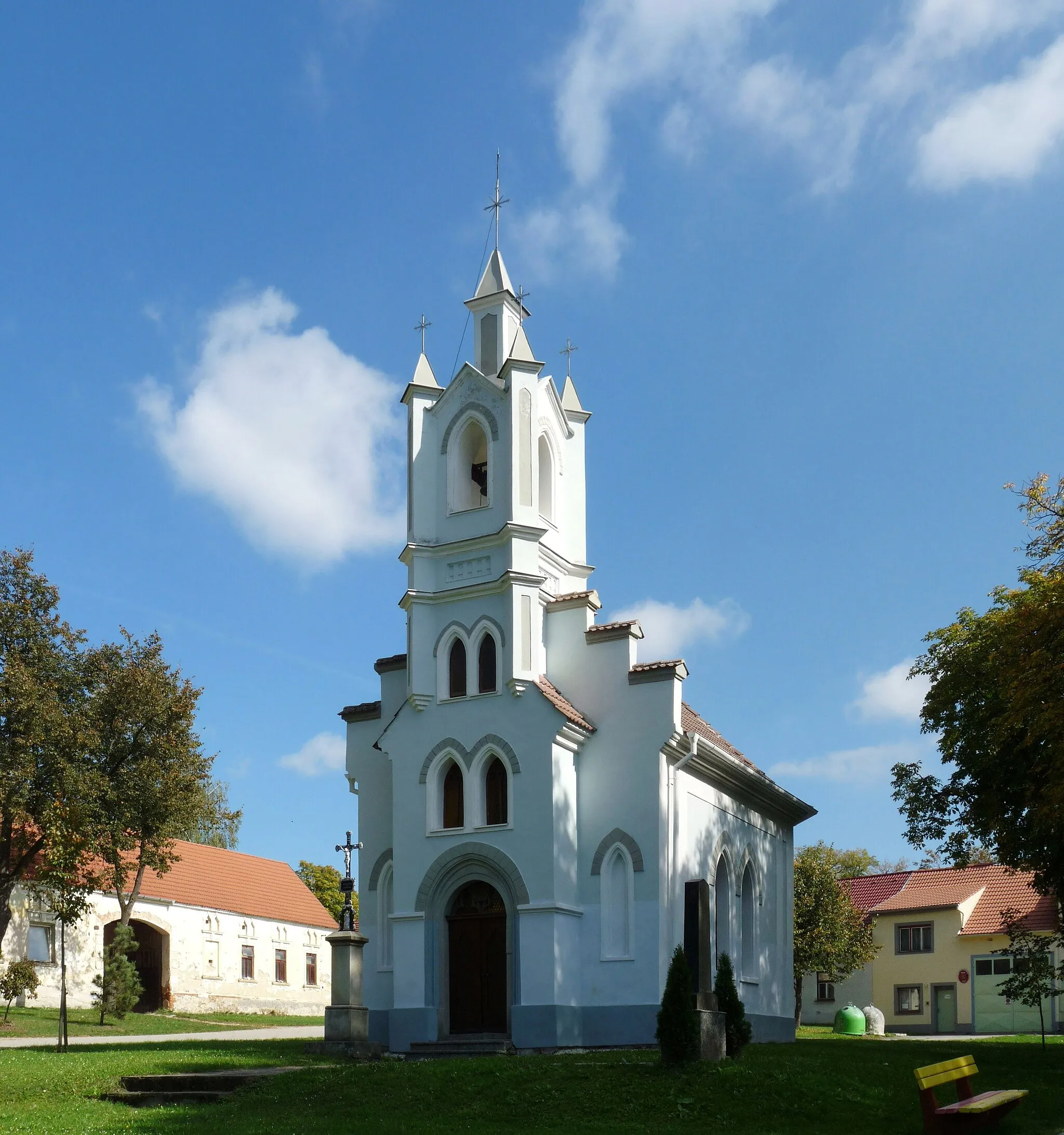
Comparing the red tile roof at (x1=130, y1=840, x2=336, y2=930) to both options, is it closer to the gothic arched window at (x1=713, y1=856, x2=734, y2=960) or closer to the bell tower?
the bell tower

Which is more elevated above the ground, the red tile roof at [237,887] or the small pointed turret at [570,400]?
the small pointed turret at [570,400]

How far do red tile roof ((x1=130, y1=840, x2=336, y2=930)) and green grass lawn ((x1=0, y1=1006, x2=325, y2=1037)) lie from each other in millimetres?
4403

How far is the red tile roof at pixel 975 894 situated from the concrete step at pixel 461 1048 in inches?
1125

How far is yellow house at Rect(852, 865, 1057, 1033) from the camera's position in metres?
47.9

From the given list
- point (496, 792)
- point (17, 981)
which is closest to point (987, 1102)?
point (496, 792)

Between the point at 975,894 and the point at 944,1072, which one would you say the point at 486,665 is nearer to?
the point at 944,1072

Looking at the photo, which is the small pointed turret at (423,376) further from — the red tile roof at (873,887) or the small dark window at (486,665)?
the red tile roof at (873,887)

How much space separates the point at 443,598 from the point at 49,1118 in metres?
13.5

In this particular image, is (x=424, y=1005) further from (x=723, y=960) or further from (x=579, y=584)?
(x=579, y=584)

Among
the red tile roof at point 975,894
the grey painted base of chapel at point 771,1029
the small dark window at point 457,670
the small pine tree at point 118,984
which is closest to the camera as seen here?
the small dark window at point 457,670

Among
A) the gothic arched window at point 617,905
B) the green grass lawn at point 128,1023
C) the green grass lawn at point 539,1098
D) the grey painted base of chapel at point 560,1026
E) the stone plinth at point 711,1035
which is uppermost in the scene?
the gothic arched window at point 617,905

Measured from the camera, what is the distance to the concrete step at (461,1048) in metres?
23.3

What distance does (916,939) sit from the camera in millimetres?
50906

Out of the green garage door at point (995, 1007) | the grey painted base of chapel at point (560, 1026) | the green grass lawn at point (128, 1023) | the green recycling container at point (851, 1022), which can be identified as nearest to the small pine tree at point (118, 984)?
the green grass lawn at point (128, 1023)
